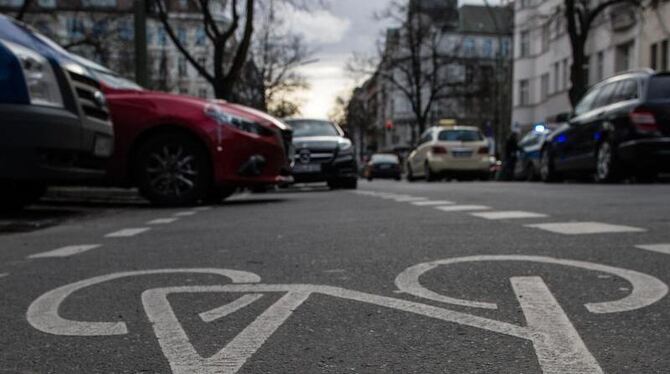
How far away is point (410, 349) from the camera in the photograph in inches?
90.1

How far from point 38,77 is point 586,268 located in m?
4.89

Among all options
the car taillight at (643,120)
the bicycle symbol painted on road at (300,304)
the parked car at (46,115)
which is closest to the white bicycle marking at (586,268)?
the bicycle symbol painted on road at (300,304)

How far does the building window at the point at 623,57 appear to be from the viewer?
36.9m

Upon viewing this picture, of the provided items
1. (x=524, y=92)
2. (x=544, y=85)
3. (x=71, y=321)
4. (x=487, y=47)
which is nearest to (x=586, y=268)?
(x=71, y=321)

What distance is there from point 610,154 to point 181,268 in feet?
32.7

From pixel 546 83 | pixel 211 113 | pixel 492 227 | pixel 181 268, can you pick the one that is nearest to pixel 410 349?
pixel 181 268

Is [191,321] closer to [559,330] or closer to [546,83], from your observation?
[559,330]

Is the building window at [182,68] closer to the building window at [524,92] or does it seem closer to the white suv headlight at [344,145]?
the building window at [524,92]

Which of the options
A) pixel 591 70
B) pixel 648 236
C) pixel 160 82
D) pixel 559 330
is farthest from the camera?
pixel 160 82

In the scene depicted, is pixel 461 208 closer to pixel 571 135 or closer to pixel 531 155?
pixel 571 135

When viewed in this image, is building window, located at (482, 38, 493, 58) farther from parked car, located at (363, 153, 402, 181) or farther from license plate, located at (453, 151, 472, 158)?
license plate, located at (453, 151, 472, 158)

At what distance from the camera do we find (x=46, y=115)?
21.8 feet

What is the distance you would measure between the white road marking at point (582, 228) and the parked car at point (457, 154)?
1579cm

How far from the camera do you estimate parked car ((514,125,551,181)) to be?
19.0m
